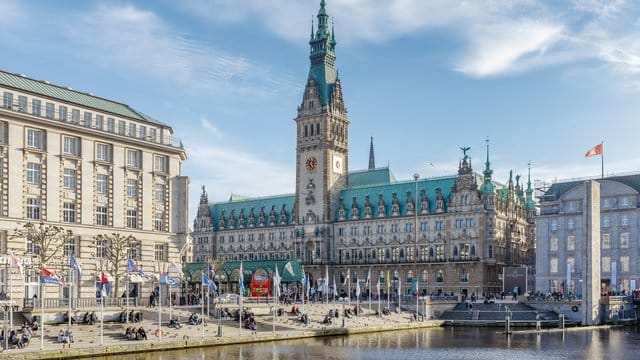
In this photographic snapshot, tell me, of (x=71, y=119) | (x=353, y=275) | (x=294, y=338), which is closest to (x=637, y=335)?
(x=294, y=338)

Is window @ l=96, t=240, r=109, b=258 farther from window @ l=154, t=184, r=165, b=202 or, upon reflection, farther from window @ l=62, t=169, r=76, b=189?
window @ l=154, t=184, r=165, b=202

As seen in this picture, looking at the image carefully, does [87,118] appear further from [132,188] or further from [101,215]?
[101,215]

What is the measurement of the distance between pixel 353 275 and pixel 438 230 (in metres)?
23.7

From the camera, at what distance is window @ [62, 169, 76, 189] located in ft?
328

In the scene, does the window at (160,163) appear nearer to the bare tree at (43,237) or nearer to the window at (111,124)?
the window at (111,124)

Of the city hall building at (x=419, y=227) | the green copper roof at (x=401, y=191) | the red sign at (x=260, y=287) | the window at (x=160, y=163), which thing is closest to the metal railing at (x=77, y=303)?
the window at (x=160, y=163)

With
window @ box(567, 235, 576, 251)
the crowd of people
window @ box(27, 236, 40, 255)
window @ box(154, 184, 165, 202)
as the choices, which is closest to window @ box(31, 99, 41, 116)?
window @ box(27, 236, 40, 255)

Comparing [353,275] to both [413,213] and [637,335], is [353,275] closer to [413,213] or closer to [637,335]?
[413,213]

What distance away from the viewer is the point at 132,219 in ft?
356

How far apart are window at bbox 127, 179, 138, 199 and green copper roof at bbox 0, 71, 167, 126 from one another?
27.3 feet

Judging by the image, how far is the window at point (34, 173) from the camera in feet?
315

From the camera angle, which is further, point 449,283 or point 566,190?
point 449,283

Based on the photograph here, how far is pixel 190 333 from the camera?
88.9 meters

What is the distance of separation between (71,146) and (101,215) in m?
9.32
